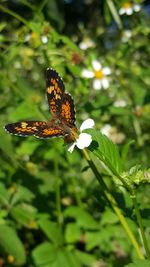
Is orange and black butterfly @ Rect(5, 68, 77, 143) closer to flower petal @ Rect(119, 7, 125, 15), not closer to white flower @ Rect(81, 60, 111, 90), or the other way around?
white flower @ Rect(81, 60, 111, 90)

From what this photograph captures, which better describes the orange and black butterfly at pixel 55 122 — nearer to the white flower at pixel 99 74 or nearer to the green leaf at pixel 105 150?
the green leaf at pixel 105 150

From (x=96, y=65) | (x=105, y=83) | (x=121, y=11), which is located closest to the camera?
(x=96, y=65)

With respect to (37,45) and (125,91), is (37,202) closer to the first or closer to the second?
(37,45)

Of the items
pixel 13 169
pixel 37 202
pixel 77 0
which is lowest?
pixel 37 202

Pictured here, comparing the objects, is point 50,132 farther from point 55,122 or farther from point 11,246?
point 11,246

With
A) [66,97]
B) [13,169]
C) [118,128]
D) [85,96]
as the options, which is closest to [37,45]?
[85,96]

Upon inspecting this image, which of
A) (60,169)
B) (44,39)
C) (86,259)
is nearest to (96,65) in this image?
(44,39)
